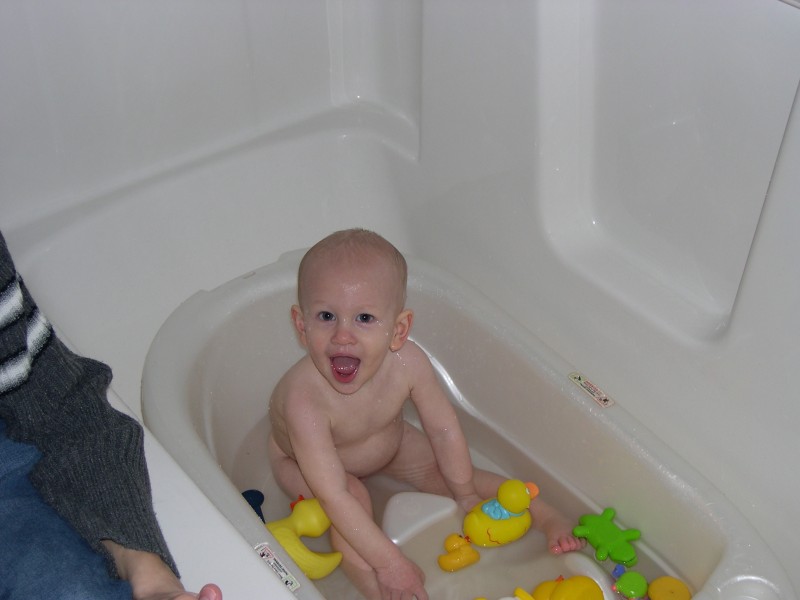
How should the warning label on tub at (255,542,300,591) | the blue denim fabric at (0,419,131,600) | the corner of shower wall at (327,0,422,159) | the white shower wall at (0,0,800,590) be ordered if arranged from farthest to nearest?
the corner of shower wall at (327,0,422,159), the white shower wall at (0,0,800,590), the warning label on tub at (255,542,300,591), the blue denim fabric at (0,419,131,600)

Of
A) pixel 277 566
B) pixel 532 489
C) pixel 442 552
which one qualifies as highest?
pixel 277 566

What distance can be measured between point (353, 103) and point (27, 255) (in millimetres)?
601

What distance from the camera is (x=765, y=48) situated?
0.99m

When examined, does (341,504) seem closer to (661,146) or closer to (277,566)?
(277,566)

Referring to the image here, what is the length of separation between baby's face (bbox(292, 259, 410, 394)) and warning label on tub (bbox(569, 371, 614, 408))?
259 millimetres

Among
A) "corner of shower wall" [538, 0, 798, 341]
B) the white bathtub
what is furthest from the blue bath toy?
"corner of shower wall" [538, 0, 798, 341]

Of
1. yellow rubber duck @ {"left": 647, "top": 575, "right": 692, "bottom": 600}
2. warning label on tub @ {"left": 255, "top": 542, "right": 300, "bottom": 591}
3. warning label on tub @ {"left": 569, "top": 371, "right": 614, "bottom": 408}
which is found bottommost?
yellow rubber duck @ {"left": 647, "top": 575, "right": 692, "bottom": 600}

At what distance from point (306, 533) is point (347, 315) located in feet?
0.99

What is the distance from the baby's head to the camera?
1.13 metres

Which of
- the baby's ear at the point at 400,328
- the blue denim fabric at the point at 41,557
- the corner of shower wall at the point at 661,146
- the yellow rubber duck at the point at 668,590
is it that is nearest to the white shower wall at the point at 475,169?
the corner of shower wall at the point at 661,146

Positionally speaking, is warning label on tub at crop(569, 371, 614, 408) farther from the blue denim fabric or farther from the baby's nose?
the blue denim fabric

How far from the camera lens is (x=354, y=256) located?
3.70 ft

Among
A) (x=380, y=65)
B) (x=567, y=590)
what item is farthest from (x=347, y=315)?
(x=380, y=65)

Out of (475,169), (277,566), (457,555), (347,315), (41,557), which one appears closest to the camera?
(41,557)
